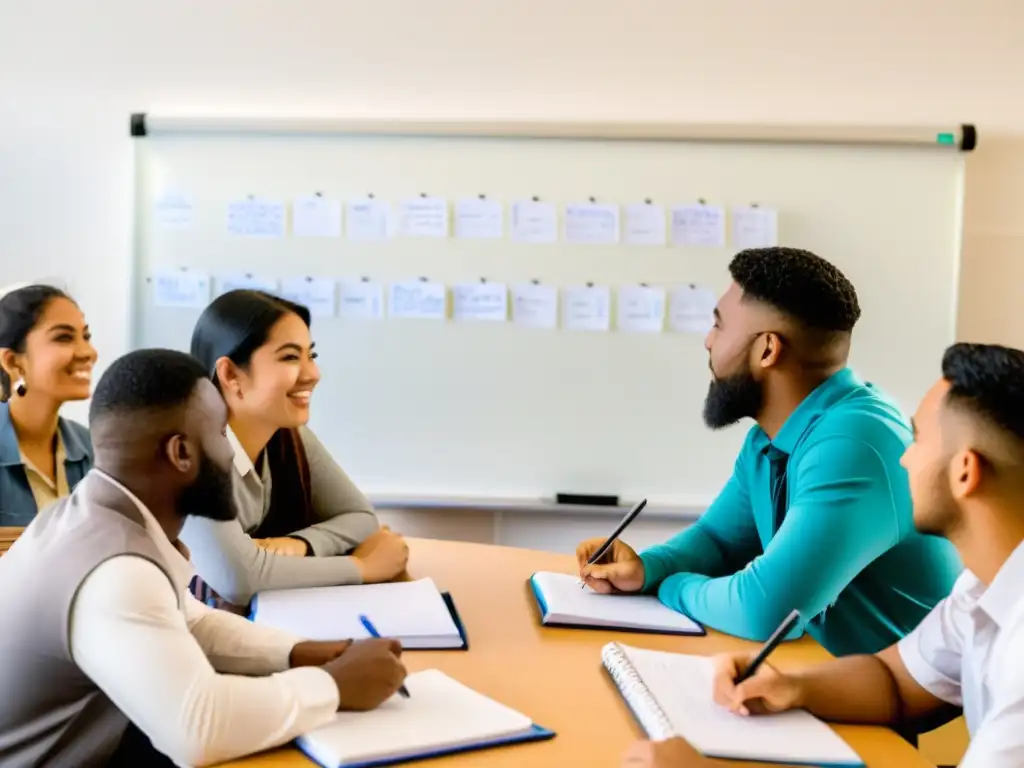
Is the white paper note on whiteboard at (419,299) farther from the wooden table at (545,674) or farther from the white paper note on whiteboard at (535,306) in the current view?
the wooden table at (545,674)

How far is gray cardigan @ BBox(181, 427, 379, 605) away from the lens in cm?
162

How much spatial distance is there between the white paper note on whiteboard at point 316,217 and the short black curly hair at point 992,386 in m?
2.10

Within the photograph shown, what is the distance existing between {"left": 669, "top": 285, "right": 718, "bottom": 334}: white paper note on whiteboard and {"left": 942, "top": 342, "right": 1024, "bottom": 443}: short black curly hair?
1694 mm

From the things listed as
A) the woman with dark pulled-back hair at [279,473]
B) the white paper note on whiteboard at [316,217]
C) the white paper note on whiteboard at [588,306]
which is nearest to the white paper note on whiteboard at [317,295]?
the white paper note on whiteboard at [316,217]

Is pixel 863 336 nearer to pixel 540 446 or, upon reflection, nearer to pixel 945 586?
pixel 540 446

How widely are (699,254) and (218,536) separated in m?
1.75

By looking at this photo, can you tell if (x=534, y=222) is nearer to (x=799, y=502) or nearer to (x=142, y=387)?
(x=799, y=502)

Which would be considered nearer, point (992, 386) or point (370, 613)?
point (992, 386)

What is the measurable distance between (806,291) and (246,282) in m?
1.82

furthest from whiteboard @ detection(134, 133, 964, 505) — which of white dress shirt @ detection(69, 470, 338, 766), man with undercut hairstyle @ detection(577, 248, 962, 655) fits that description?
white dress shirt @ detection(69, 470, 338, 766)

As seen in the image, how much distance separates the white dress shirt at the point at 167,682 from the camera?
1.01 m

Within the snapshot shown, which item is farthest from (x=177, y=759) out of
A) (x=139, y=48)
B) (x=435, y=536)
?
(x=139, y=48)

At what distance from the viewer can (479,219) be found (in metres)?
2.86

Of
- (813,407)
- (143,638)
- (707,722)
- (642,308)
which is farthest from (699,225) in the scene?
(143,638)
